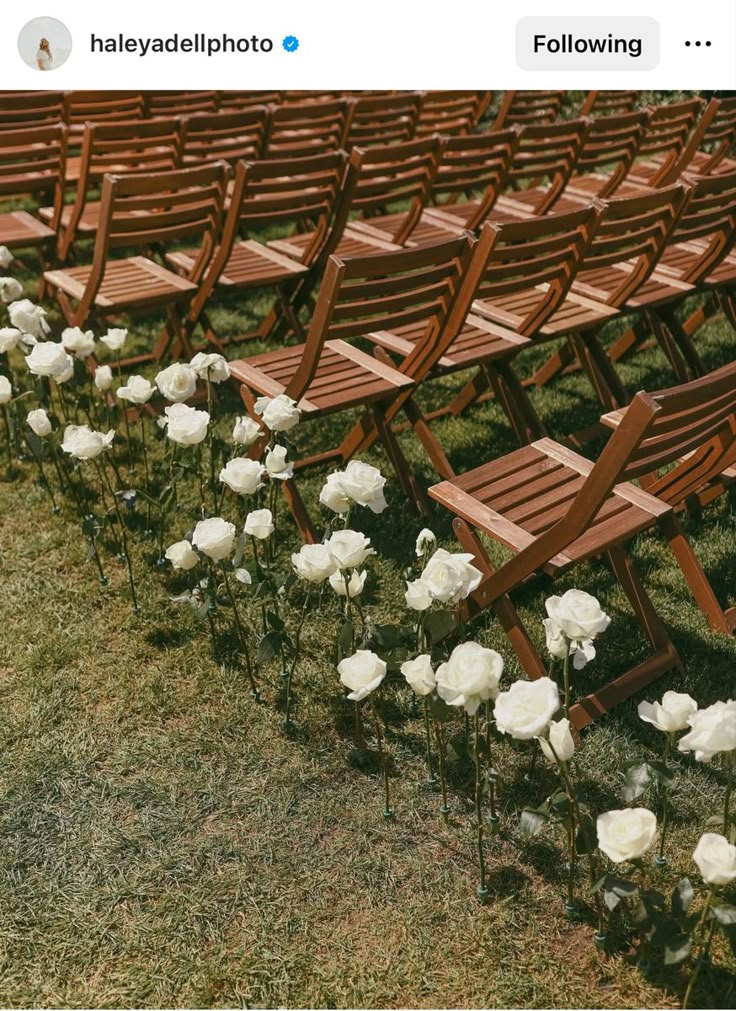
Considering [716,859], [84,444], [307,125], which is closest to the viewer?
[716,859]

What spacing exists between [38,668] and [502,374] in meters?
2.33

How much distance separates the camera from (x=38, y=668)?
11.2 feet

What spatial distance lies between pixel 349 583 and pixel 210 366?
1043 millimetres

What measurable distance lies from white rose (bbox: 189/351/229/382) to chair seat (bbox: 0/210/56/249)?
2.26 m

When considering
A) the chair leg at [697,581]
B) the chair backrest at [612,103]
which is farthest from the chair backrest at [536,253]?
the chair backrest at [612,103]

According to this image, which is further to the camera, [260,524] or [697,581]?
[697,581]

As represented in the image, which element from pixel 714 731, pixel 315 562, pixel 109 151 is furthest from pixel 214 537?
pixel 109 151

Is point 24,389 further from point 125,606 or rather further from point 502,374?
point 502,374

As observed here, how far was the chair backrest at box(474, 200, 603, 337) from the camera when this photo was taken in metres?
3.71

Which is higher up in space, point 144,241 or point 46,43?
point 46,43

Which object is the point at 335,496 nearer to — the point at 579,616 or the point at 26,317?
the point at 579,616

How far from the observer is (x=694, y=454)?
12.0ft

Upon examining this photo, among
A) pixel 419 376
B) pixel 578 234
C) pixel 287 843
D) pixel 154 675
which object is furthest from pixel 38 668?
pixel 578 234

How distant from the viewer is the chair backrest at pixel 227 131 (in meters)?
5.37
